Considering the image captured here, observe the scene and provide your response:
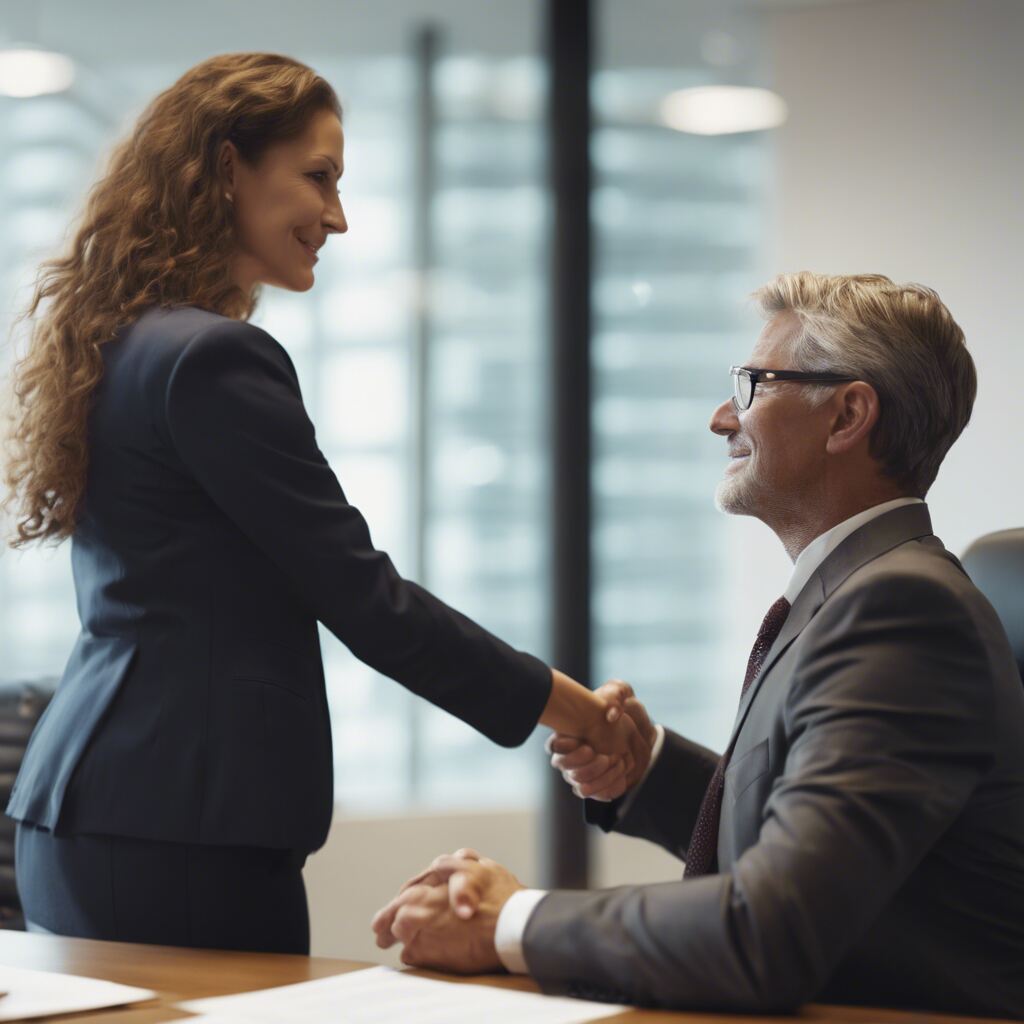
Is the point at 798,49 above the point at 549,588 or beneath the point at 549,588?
above

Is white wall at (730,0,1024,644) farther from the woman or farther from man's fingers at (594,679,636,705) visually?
the woman

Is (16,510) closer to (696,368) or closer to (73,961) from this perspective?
(73,961)

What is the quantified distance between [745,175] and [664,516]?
105 centimetres

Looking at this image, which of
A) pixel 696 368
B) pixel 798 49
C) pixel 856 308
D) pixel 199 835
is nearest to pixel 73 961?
pixel 199 835

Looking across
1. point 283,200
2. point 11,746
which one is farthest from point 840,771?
point 11,746

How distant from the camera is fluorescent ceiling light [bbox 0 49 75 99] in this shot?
12.4ft

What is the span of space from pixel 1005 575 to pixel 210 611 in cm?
111

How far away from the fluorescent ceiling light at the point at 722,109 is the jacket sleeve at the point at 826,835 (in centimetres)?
297

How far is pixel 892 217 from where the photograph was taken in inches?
152

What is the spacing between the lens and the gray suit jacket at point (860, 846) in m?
1.19

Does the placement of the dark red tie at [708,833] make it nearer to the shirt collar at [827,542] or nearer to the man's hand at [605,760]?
the shirt collar at [827,542]

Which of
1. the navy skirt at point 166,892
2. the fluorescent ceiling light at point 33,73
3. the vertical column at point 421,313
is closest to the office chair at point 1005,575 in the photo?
the navy skirt at point 166,892

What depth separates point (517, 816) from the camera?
408 centimetres

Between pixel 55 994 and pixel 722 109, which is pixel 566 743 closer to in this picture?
pixel 55 994
